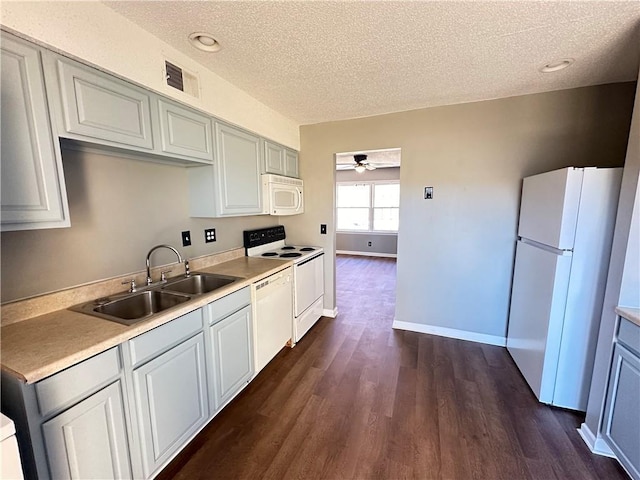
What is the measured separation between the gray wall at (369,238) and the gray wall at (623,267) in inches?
211

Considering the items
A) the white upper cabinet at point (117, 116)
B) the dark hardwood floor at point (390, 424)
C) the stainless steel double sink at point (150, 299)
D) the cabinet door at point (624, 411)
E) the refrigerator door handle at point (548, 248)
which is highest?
the white upper cabinet at point (117, 116)

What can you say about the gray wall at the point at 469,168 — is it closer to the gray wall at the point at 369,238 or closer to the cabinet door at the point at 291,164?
the cabinet door at the point at 291,164

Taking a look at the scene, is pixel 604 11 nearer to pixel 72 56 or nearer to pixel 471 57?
pixel 471 57

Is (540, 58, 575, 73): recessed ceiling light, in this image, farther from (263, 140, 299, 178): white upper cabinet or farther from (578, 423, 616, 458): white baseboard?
(578, 423, 616, 458): white baseboard

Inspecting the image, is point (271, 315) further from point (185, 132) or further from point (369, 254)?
point (369, 254)

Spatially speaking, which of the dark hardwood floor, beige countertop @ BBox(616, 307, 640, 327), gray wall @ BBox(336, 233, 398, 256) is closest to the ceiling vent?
the dark hardwood floor

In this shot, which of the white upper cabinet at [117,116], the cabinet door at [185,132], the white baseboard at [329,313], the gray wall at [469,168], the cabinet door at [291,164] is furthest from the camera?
the white baseboard at [329,313]

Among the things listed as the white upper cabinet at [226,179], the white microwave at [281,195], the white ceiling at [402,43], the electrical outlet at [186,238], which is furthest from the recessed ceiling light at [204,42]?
the electrical outlet at [186,238]

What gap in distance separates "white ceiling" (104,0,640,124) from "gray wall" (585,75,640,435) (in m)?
0.55

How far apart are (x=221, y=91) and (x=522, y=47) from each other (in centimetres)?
211

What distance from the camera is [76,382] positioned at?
107 centimetres

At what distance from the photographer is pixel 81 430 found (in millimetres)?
1101

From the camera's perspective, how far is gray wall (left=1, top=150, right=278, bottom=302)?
1361 millimetres

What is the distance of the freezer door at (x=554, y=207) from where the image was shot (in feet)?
5.82
